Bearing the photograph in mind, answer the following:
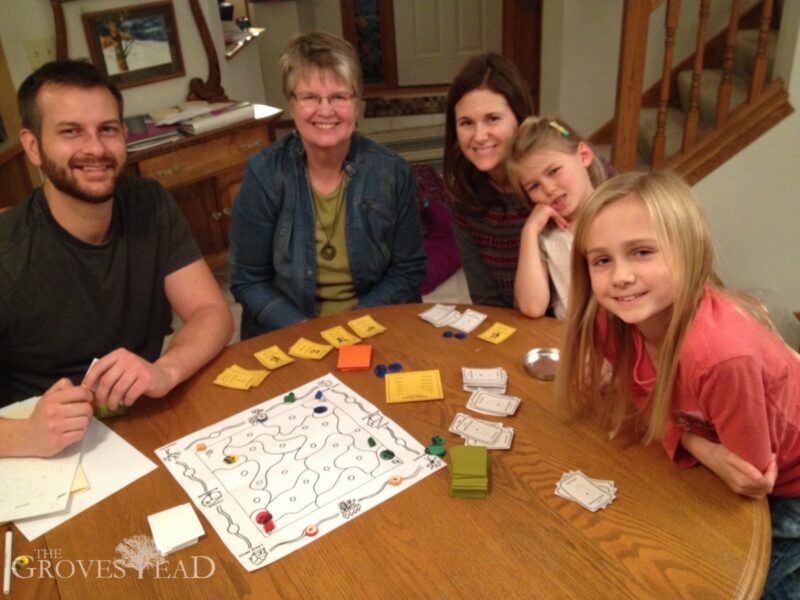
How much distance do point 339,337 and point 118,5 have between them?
251 centimetres

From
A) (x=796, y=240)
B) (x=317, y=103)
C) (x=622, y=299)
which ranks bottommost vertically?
(x=796, y=240)

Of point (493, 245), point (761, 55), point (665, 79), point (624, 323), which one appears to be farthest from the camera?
point (665, 79)

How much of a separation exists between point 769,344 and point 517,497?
447 mm

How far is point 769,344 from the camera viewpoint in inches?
39.2

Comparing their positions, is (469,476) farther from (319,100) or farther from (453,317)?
(319,100)

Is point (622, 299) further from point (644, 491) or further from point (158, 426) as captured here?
point (158, 426)

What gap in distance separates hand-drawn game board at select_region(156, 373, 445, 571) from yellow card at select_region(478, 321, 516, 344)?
1.06ft

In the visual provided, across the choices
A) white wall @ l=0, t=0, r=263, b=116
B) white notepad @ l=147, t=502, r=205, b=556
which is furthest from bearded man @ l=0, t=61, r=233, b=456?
white wall @ l=0, t=0, r=263, b=116

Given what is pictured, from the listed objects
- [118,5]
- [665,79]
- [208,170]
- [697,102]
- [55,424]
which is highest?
[118,5]

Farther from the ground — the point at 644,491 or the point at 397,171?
the point at 397,171

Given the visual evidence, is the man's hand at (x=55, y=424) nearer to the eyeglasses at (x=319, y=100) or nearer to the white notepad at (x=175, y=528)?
the white notepad at (x=175, y=528)

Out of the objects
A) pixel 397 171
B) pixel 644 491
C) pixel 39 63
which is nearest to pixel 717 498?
pixel 644 491

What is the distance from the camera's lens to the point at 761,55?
268 cm

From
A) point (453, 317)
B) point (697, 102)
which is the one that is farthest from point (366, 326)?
point (697, 102)
